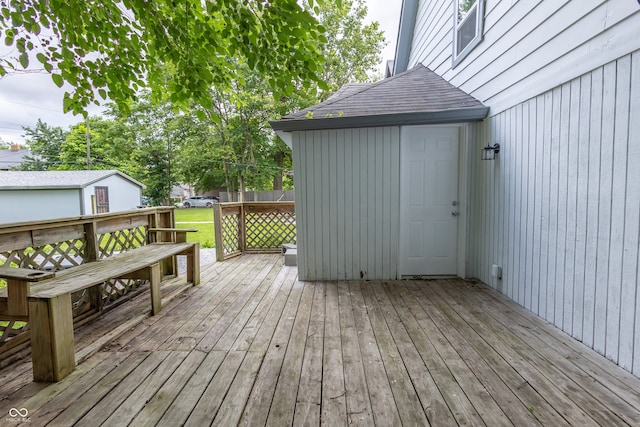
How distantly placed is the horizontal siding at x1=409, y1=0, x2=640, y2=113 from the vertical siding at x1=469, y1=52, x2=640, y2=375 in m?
0.11

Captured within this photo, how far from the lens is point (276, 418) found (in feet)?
4.88

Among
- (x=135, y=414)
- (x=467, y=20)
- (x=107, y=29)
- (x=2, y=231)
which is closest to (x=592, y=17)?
(x=467, y=20)

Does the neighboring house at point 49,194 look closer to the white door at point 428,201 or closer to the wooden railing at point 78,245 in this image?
the wooden railing at point 78,245

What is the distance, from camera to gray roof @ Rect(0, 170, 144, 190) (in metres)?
12.3

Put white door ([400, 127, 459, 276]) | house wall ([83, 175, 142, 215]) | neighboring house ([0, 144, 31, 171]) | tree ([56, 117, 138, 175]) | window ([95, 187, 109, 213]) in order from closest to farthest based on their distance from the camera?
white door ([400, 127, 459, 276]) < house wall ([83, 175, 142, 215]) < window ([95, 187, 109, 213]) < tree ([56, 117, 138, 175]) < neighboring house ([0, 144, 31, 171])

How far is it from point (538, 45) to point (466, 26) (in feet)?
5.90

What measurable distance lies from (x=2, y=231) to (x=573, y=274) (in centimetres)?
427

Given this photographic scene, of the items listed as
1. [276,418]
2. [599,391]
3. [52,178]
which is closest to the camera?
[276,418]

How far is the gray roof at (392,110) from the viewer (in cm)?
364

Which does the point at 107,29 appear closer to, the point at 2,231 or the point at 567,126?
the point at 2,231

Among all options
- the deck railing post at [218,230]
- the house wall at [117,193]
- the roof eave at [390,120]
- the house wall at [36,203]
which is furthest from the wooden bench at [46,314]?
the house wall at [36,203]

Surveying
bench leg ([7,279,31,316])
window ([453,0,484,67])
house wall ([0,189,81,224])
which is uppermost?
window ([453,0,484,67])

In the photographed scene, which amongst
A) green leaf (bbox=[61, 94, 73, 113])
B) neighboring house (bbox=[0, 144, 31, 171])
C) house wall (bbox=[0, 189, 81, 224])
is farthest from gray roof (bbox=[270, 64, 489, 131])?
neighboring house (bbox=[0, 144, 31, 171])

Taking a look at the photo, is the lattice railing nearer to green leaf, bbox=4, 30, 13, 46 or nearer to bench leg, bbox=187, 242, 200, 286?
bench leg, bbox=187, 242, 200, 286
